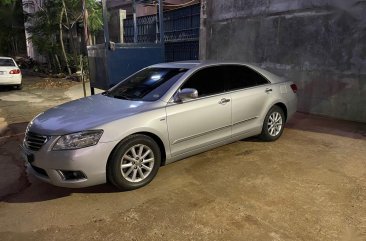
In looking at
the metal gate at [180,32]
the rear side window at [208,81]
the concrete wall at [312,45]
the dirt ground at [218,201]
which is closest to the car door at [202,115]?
the rear side window at [208,81]

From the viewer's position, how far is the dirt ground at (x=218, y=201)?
129 inches

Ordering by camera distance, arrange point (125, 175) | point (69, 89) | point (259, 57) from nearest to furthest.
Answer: point (125, 175) < point (259, 57) < point (69, 89)

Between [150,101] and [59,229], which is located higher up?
[150,101]

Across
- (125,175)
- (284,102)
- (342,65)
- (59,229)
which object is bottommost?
(59,229)

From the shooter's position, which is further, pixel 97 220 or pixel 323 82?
pixel 323 82

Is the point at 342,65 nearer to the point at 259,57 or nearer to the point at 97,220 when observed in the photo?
the point at 259,57

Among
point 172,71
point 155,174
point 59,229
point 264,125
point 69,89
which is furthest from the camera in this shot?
point 69,89

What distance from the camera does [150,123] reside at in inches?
161

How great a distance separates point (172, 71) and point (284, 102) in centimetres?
214

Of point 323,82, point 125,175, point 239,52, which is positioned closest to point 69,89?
point 239,52

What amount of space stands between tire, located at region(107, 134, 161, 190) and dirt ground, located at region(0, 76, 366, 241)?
14 centimetres

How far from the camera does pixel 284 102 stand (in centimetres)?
589

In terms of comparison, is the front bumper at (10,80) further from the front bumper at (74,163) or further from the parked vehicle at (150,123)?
the front bumper at (74,163)

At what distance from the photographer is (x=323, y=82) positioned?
7711mm
